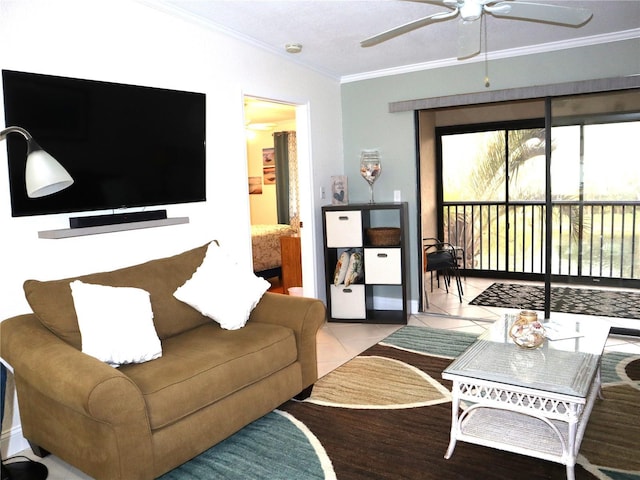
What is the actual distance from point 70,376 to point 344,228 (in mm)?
3081

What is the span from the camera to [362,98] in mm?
5301

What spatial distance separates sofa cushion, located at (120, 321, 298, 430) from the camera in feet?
7.50

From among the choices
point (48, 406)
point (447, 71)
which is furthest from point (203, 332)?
point (447, 71)

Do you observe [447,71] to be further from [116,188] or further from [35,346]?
[35,346]

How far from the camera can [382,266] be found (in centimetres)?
482

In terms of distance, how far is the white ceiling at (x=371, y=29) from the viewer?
3.28 m

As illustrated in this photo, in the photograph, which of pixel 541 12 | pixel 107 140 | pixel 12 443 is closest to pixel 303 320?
pixel 107 140

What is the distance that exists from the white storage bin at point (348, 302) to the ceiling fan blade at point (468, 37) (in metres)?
2.54

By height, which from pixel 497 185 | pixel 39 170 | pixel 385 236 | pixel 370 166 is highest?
pixel 370 166

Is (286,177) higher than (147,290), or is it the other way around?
(286,177)

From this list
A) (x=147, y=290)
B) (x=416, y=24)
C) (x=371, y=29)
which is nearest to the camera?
(x=416, y=24)

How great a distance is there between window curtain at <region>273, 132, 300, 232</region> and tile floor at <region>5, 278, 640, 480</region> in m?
2.59

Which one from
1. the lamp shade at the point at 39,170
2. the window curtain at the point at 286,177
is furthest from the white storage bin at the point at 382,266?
the lamp shade at the point at 39,170

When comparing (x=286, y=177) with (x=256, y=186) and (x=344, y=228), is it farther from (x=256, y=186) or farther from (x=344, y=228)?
(x=344, y=228)
